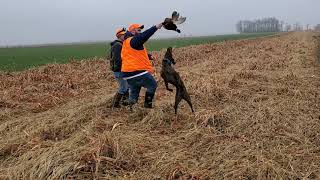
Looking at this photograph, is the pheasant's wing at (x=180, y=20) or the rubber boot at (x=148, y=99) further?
the rubber boot at (x=148, y=99)

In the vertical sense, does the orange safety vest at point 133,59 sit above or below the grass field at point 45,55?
above

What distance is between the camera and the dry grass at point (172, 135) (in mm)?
5152

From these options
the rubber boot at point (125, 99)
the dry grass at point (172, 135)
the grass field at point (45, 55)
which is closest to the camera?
the dry grass at point (172, 135)

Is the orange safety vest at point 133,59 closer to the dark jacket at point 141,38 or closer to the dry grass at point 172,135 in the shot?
the dark jacket at point 141,38

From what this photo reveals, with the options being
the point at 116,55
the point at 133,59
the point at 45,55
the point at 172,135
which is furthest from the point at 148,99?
the point at 45,55

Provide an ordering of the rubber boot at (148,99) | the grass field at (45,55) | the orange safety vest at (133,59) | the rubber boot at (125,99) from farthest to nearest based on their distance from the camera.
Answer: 1. the grass field at (45,55)
2. the rubber boot at (125,99)
3. the rubber boot at (148,99)
4. the orange safety vest at (133,59)

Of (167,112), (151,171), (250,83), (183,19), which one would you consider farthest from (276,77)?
(151,171)

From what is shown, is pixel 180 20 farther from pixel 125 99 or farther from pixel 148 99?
pixel 125 99

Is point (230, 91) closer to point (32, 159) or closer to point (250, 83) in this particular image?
point (250, 83)

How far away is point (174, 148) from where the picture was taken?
602cm

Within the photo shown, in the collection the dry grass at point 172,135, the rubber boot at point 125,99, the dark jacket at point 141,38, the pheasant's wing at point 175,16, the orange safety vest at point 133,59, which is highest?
the pheasant's wing at point 175,16

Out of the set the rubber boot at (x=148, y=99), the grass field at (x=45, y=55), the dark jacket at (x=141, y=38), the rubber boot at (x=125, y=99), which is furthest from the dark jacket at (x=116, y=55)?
the grass field at (x=45, y=55)

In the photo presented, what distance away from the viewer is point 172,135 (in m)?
6.64

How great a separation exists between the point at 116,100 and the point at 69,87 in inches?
157
